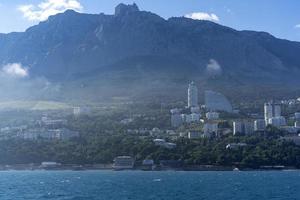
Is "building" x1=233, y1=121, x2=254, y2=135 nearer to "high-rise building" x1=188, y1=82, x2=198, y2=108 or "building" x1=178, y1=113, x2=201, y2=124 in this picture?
"building" x1=178, y1=113, x2=201, y2=124

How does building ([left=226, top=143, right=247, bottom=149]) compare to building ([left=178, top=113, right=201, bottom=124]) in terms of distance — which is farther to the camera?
building ([left=178, top=113, right=201, bottom=124])

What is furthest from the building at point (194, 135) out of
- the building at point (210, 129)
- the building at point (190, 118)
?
the building at point (190, 118)

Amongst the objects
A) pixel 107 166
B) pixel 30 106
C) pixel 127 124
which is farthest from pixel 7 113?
pixel 107 166

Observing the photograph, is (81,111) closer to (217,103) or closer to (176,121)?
(176,121)

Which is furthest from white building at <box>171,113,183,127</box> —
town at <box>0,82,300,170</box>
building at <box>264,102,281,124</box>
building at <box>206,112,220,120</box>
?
building at <box>264,102,281,124</box>

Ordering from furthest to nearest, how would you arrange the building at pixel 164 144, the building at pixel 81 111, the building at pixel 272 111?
the building at pixel 81 111
the building at pixel 272 111
the building at pixel 164 144

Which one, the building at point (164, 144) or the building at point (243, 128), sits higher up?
the building at point (243, 128)

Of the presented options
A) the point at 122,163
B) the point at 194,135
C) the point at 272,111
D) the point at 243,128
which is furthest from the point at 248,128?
the point at 122,163

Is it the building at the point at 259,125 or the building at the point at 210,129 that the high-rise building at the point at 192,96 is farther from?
the building at the point at 210,129

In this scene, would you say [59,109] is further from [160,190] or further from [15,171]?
[160,190]
